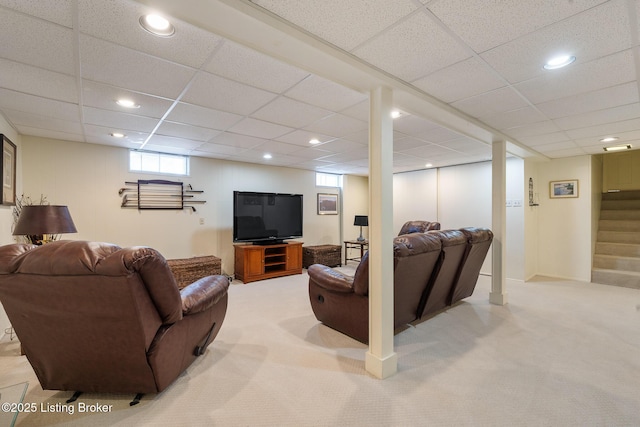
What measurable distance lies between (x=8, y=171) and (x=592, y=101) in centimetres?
594

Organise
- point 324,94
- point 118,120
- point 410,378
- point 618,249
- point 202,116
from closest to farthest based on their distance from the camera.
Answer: point 410,378
point 324,94
point 202,116
point 118,120
point 618,249

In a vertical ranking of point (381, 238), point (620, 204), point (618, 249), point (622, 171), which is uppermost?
point (622, 171)

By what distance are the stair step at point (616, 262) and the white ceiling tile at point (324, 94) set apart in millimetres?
5722

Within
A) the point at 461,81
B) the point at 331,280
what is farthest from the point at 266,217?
the point at 461,81

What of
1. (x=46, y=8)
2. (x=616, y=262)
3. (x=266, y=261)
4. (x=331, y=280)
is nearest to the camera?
(x=46, y=8)

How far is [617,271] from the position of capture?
4.96 metres

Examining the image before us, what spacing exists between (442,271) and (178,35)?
120 inches

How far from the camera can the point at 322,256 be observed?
6.25m

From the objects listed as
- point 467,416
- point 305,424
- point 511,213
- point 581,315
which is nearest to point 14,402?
point 305,424

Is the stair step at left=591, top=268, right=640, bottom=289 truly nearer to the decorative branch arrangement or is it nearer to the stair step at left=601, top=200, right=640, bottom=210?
the stair step at left=601, top=200, right=640, bottom=210

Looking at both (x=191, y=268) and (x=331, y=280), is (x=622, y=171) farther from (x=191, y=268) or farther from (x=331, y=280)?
(x=191, y=268)

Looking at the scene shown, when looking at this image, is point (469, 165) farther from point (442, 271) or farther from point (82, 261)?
point (82, 261)

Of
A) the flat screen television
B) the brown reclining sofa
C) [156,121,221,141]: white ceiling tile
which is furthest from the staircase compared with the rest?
[156,121,221,141]: white ceiling tile

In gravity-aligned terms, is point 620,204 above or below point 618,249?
above
